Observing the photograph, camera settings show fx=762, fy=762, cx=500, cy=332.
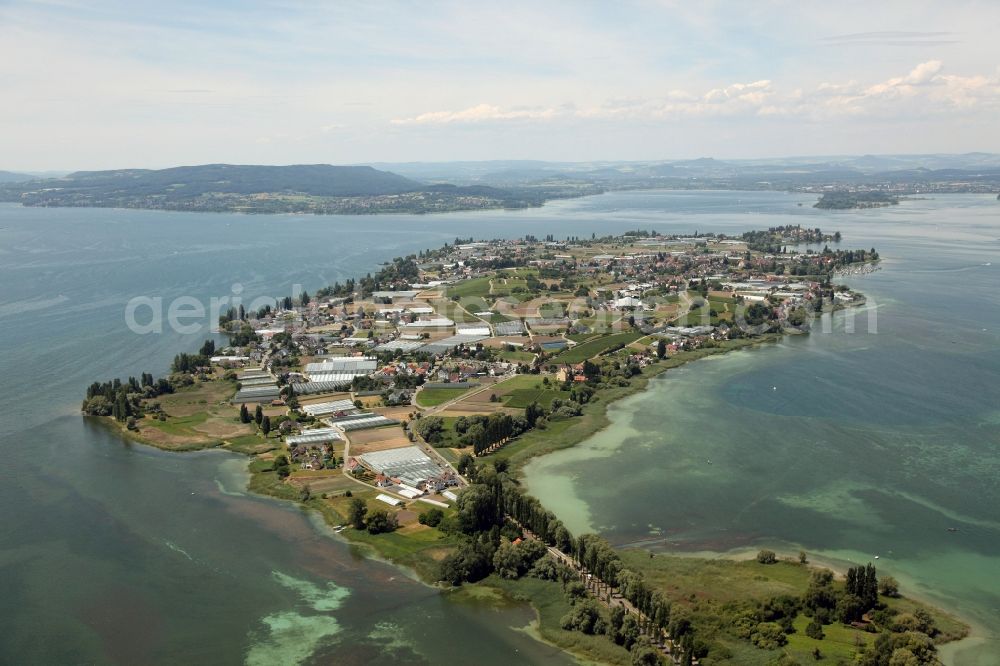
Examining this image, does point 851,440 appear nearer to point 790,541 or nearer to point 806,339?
point 790,541

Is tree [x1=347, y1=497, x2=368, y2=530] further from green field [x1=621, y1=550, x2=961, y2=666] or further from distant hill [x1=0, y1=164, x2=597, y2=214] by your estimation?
distant hill [x1=0, y1=164, x2=597, y2=214]

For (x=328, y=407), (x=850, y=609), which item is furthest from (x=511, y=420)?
(x=850, y=609)

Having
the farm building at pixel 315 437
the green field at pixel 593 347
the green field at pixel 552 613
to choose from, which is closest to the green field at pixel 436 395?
the farm building at pixel 315 437

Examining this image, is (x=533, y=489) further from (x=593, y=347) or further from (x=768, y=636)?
(x=593, y=347)

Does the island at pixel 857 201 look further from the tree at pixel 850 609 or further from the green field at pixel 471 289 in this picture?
the tree at pixel 850 609

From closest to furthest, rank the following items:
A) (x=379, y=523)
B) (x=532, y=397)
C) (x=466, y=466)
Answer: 1. (x=379, y=523)
2. (x=466, y=466)
3. (x=532, y=397)

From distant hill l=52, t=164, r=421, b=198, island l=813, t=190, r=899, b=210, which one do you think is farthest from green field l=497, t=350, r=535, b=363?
distant hill l=52, t=164, r=421, b=198
